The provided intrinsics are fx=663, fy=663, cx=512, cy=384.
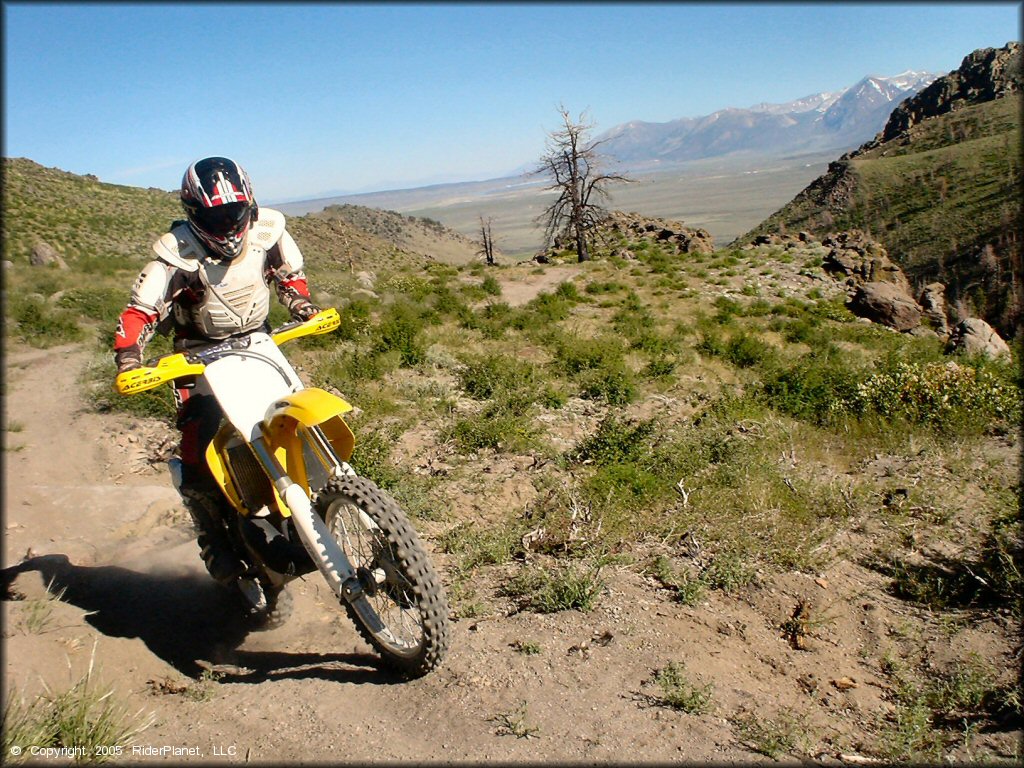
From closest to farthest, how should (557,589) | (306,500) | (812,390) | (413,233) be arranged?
(306,500) → (557,589) → (812,390) → (413,233)

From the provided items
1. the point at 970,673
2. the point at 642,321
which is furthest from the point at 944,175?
the point at 970,673

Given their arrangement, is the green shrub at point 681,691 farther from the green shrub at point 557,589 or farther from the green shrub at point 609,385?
the green shrub at point 609,385

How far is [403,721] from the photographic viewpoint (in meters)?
3.04

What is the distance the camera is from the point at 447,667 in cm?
345

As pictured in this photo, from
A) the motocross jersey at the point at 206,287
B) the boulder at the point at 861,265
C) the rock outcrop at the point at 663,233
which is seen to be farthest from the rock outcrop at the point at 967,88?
the motocross jersey at the point at 206,287

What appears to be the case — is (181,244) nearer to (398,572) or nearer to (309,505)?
(309,505)

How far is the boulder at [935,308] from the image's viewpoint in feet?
63.0

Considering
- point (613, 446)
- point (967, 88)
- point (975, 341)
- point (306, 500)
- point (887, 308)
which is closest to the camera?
point (306, 500)

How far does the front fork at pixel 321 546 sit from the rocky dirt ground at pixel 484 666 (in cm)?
55

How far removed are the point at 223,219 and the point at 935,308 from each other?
22660mm

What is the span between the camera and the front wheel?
3.09 meters

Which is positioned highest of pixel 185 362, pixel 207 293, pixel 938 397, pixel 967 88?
pixel 967 88

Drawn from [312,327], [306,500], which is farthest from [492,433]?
[306,500]

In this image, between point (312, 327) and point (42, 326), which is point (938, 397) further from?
point (42, 326)
